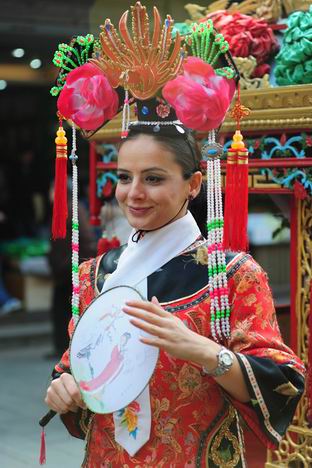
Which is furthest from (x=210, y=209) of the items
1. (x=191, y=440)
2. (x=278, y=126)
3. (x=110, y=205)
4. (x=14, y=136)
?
(x=14, y=136)

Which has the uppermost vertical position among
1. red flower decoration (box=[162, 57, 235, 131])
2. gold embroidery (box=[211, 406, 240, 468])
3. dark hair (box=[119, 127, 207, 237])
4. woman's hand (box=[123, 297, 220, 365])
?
red flower decoration (box=[162, 57, 235, 131])

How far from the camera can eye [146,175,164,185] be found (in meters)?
2.34

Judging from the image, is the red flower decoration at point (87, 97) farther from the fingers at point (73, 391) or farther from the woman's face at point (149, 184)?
the fingers at point (73, 391)

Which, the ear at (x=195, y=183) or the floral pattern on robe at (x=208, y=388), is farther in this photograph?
the ear at (x=195, y=183)

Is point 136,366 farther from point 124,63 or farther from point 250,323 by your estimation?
point 124,63

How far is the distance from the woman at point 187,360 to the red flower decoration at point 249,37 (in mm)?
1735

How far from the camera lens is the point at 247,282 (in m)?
2.30

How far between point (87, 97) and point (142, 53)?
210 millimetres

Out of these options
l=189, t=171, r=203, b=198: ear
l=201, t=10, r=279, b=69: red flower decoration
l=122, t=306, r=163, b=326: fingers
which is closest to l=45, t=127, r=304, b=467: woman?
l=189, t=171, r=203, b=198: ear

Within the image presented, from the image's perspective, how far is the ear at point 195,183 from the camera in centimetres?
243

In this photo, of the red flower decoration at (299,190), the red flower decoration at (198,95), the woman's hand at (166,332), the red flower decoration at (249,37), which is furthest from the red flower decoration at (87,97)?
the red flower decoration at (249,37)

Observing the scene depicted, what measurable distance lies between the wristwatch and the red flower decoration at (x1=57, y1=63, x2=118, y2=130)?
79 centimetres

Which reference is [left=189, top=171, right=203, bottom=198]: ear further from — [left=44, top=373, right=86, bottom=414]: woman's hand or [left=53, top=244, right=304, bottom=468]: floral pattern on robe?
[left=44, top=373, right=86, bottom=414]: woman's hand

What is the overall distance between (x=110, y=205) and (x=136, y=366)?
2.65 metres
